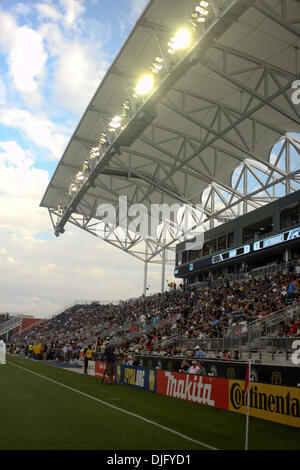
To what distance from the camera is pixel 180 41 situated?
76.7 feet

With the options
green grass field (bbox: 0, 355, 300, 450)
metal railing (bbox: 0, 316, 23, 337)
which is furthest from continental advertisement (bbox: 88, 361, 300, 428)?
metal railing (bbox: 0, 316, 23, 337)

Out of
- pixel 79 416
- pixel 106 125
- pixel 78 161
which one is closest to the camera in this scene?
pixel 79 416

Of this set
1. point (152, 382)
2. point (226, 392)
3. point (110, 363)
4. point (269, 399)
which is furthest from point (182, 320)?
point (269, 399)

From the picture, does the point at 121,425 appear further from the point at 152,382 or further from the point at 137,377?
the point at 137,377

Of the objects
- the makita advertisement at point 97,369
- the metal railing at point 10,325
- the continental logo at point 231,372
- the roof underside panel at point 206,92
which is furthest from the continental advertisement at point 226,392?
the metal railing at point 10,325

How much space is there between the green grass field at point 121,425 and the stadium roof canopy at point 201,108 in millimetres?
15297

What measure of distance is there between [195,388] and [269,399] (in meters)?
3.77

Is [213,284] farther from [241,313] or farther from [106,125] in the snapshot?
[106,125]

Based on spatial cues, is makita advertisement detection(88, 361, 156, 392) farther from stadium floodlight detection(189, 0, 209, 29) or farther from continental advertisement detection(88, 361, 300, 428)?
stadium floodlight detection(189, 0, 209, 29)

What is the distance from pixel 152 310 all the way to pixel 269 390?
31399 mm

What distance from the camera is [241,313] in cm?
2772

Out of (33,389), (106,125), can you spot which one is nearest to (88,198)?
(106,125)

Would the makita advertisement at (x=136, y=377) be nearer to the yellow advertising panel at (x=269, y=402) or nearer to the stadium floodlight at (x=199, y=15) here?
the yellow advertising panel at (x=269, y=402)

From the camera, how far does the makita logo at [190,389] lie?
15.4 m
